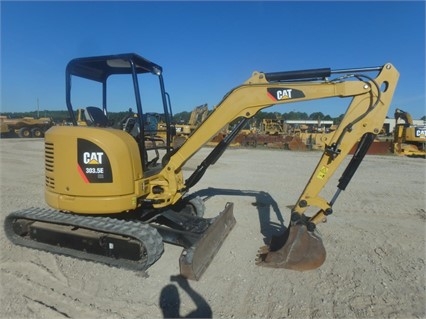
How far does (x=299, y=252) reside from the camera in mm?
4355

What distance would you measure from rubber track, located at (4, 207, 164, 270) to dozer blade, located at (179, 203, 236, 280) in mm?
Result: 478

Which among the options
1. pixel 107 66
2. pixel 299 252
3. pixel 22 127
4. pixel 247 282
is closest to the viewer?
pixel 247 282

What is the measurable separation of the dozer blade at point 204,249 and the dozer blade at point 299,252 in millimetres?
703

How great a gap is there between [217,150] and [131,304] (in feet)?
7.76

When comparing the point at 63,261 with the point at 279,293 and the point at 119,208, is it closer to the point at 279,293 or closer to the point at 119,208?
the point at 119,208

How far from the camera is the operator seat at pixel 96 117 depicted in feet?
16.9

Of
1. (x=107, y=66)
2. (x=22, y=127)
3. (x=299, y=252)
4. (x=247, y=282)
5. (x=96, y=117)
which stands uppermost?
(x=107, y=66)

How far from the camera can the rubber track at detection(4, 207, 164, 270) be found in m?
4.30

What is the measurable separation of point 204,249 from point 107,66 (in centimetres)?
327

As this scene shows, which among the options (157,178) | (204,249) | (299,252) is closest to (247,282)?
(204,249)

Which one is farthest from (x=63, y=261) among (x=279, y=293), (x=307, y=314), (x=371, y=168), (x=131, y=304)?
(x=371, y=168)

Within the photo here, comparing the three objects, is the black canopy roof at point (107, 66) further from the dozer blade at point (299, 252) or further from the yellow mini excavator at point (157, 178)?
the dozer blade at point (299, 252)

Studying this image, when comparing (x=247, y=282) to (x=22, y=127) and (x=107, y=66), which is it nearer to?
(x=107, y=66)

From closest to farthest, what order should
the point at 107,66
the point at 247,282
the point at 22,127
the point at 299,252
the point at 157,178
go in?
the point at 247,282 < the point at 299,252 < the point at 157,178 < the point at 107,66 < the point at 22,127
